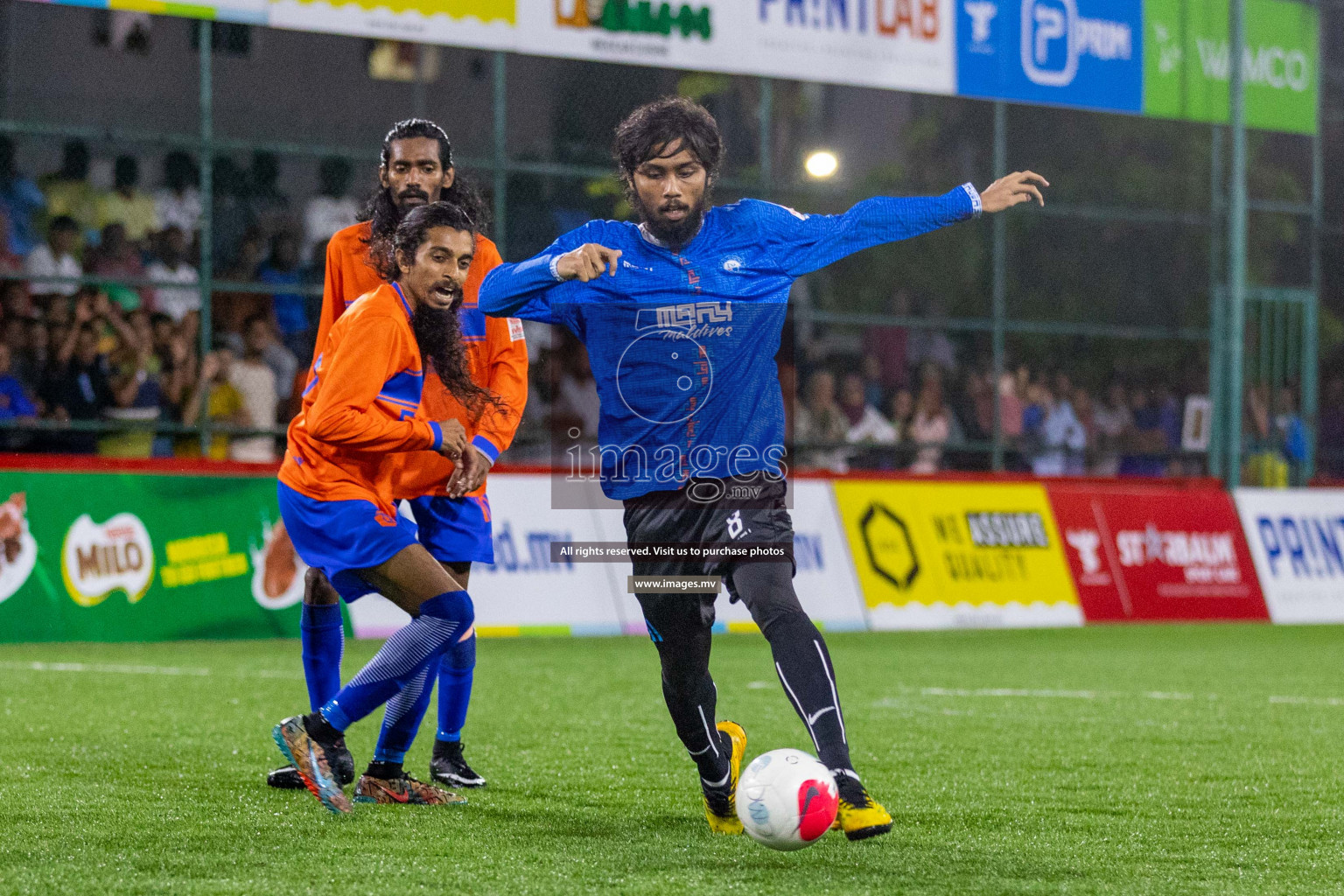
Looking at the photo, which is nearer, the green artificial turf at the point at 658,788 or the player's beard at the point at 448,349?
the green artificial turf at the point at 658,788

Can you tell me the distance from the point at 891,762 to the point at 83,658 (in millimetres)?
6104

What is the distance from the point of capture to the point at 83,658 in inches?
417

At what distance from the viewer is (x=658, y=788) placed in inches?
225

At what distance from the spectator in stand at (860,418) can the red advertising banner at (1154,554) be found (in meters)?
1.73

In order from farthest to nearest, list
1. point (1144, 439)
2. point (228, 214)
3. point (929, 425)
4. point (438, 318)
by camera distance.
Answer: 1. point (1144, 439)
2. point (929, 425)
3. point (228, 214)
4. point (438, 318)

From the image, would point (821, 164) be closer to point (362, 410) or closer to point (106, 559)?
point (106, 559)

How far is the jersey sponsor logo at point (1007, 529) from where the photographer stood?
14227 mm

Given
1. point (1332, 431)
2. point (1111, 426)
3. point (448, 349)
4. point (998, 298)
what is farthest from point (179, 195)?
point (1332, 431)

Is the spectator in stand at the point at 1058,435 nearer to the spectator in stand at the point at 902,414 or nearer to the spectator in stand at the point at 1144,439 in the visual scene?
the spectator in stand at the point at 1144,439

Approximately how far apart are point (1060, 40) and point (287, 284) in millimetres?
7788

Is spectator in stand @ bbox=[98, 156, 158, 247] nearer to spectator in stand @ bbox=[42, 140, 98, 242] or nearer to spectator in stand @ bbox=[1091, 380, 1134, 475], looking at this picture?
spectator in stand @ bbox=[42, 140, 98, 242]

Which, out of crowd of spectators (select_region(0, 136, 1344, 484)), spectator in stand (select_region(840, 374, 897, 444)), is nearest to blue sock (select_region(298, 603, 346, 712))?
crowd of spectators (select_region(0, 136, 1344, 484))

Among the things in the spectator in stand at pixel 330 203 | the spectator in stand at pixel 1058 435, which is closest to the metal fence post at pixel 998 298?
the spectator in stand at pixel 1058 435

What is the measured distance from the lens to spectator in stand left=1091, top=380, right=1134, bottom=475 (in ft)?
57.6
